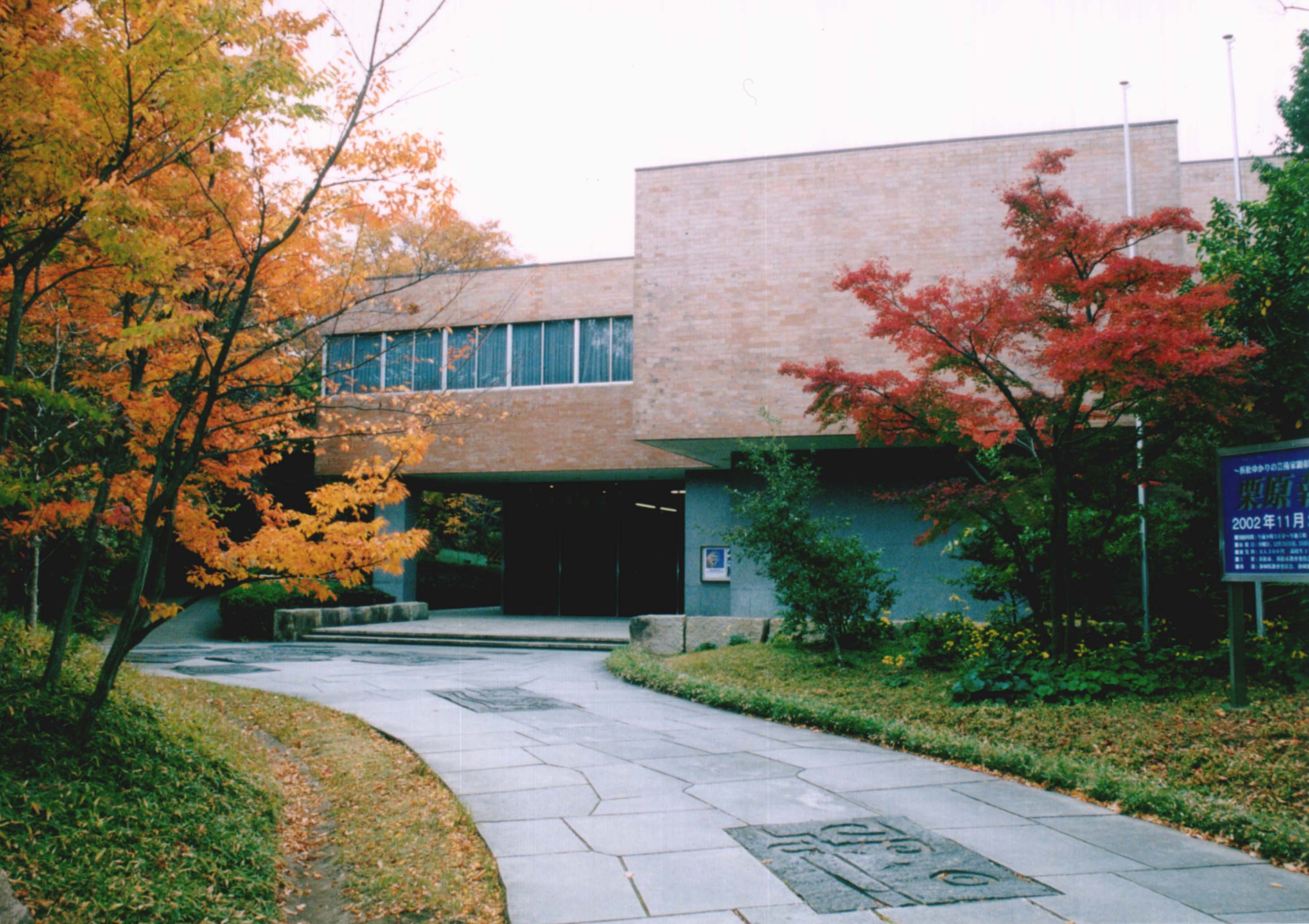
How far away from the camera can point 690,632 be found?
14617 millimetres

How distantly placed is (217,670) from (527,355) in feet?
36.2

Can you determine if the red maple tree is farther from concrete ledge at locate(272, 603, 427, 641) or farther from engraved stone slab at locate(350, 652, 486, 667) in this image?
concrete ledge at locate(272, 603, 427, 641)

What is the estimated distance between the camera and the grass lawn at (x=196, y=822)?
392cm

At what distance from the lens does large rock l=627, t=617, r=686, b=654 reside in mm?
14703

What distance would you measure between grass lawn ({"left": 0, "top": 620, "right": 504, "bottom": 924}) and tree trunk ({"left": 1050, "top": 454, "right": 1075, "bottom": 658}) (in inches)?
254

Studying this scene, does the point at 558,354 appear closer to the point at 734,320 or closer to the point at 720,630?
the point at 734,320

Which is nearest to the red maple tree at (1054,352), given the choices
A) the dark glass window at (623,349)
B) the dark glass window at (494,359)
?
the dark glass window at (623,349)

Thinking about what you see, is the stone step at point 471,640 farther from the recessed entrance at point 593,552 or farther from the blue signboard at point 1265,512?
the blue signboard at point 1265,512

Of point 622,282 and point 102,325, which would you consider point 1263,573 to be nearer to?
point 102,325

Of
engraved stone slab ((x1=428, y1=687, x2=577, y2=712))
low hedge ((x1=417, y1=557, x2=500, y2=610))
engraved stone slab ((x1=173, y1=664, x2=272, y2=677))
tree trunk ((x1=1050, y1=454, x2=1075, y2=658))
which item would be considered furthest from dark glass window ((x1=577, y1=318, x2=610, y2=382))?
tree trunk ((x1=1050, y1=454, x2=1075, y2=658))

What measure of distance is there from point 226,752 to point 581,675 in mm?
6700

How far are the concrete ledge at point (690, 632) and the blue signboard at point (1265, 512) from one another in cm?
722

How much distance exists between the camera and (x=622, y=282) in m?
21.3

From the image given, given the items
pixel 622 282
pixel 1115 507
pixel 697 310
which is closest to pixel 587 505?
pixel 622 282
